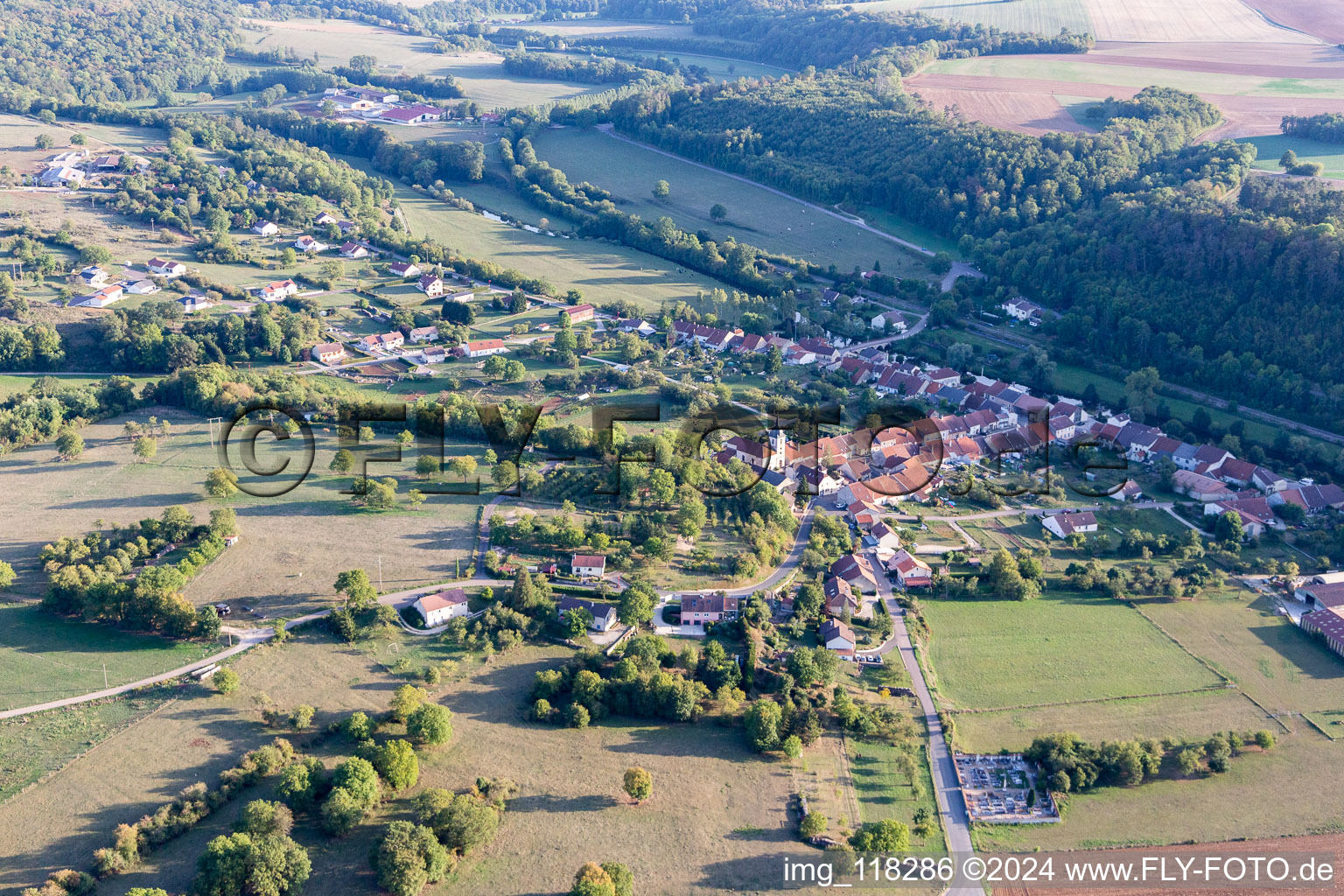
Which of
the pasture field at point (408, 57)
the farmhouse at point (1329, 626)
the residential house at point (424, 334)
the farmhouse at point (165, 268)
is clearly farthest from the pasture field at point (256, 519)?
the pasture field at point (408, 57)

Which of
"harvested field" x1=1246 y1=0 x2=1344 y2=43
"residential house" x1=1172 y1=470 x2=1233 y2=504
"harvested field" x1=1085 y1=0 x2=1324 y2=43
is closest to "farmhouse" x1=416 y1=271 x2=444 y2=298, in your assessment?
"residential house" x1=1172 y1=470 x2=1233 y2=504

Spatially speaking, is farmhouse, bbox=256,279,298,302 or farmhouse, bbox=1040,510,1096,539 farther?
farmhouse, bbox=256,279,298,302

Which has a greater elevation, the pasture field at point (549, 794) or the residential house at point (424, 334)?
the residential house at point (424, 334)

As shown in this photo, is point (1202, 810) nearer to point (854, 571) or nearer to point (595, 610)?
point (854, 571)

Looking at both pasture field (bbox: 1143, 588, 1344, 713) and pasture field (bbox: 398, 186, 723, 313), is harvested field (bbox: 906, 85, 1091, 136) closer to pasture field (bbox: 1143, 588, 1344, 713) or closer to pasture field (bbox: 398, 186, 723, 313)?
pasture field (bbox: 398, 186, 723, 313)

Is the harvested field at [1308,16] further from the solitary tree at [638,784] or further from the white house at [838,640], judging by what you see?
the solitary tree at [638,784]

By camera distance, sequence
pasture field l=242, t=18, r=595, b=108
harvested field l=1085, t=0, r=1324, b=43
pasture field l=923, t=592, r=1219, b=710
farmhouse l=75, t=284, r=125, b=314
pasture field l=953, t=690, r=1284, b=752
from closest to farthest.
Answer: pasture field l=953, t=690, r=1284, b=752
pasture field l=923, t=592, r=1219, b=710
farmhouse l=75, t=284, r=125, b=314
harvested field l=1085, t=0, r=1324, b=43
pasture field l=242, t=18, r=595, b=108

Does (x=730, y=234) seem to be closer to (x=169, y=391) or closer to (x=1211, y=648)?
(x=169, y=391)
